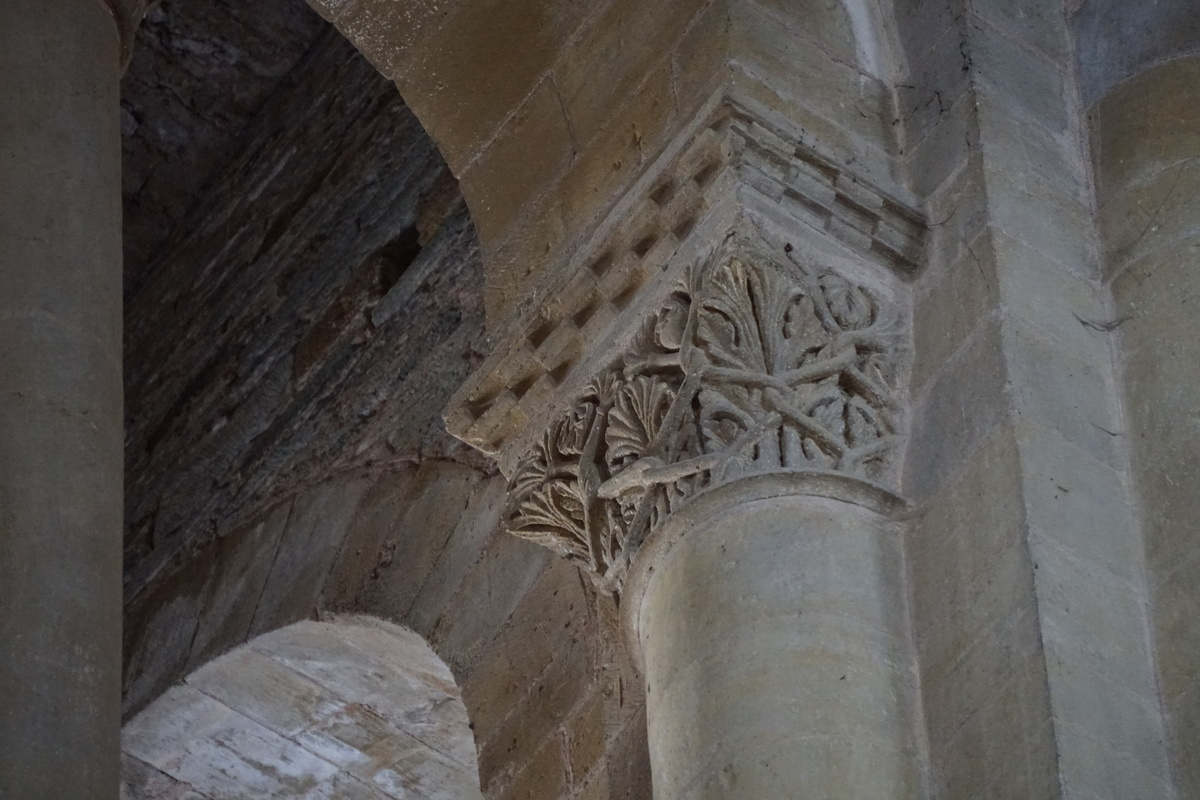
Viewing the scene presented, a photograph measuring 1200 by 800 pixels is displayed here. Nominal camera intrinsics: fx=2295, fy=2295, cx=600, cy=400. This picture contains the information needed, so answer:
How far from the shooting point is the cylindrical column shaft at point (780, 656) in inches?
121

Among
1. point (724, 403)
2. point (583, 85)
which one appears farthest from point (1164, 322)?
point (583, 85)

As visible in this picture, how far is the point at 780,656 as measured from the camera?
10.4 feet

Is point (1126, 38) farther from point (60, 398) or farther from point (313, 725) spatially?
point (313, 725)

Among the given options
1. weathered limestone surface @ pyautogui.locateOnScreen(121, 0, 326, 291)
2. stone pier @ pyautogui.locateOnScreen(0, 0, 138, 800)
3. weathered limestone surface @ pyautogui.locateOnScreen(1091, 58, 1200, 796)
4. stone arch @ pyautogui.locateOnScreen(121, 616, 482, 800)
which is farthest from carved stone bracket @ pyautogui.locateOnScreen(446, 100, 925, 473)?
weathered limestone surface @ pyautogui.locateOnScreen(121, 0, 326, 291)

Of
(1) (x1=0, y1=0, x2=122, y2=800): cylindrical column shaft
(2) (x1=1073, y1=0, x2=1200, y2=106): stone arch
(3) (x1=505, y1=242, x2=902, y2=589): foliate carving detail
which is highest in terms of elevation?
(2) (x1=1073, y1=0, x2=1200, y2=106): stone arch

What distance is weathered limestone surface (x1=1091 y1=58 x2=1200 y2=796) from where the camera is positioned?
3162mm

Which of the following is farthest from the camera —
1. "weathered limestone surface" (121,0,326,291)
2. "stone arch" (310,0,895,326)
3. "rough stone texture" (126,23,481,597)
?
"weathered limestone surface" (121,0,326,291)

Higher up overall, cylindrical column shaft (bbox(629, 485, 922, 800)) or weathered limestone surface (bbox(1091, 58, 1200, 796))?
weathered limestone surface (bbox(1091, 58, 1200, 796))

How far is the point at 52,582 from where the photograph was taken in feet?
11.1

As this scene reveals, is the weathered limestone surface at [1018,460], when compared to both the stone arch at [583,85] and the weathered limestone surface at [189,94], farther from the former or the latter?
the weathered limestone surface at [189,94]

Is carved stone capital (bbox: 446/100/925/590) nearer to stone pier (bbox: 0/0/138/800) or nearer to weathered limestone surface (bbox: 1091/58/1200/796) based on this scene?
weathered limestone surface (bbox: 1091/58/1200/796)

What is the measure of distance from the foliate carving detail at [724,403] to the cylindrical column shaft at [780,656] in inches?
3.5

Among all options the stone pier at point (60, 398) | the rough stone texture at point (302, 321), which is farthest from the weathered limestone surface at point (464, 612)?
the stone pier at point (60, 398)

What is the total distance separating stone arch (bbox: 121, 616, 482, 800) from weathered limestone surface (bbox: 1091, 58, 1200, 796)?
1.96 m
